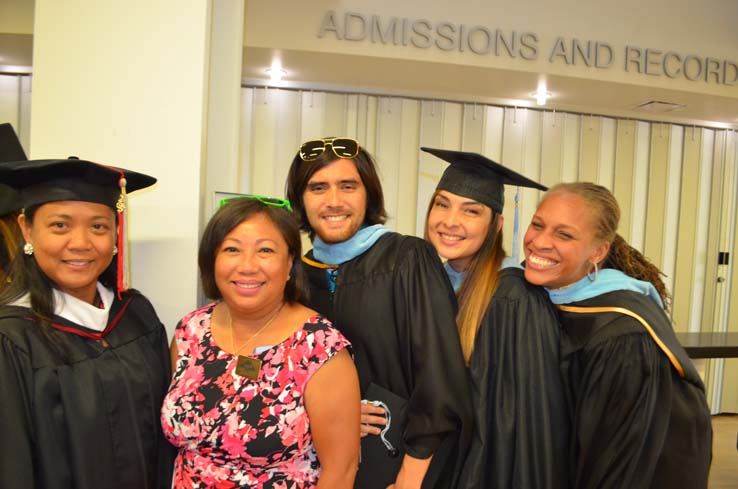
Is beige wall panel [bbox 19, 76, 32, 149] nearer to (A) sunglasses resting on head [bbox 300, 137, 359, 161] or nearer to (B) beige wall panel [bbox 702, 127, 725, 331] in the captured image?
(A) sunglasses resting on head [bbox 300, 137, 359, 161]

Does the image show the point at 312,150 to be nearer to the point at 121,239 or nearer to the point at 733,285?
the point at 121,239

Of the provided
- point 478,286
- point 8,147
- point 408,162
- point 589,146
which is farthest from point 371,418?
point 589,146

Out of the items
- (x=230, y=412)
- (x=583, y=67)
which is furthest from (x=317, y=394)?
(x=583, y=67)

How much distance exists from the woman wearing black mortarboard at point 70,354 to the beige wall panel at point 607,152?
531 centimetres

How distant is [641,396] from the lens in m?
1.63

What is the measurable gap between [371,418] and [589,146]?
16.2 feet

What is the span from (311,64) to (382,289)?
3275mm

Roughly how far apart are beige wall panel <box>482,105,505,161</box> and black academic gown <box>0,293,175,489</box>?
4.49 m

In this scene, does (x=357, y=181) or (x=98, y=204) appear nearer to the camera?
(x=98, y=204)

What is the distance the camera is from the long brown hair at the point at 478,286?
1804 millimetres

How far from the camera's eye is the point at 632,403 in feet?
5.36

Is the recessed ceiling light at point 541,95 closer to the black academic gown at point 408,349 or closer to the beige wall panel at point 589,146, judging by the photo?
the beige wall panel at point 589,146

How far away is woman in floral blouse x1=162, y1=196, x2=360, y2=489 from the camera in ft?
4.75

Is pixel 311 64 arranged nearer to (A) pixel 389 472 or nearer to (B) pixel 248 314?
(B) pixel 248 314
